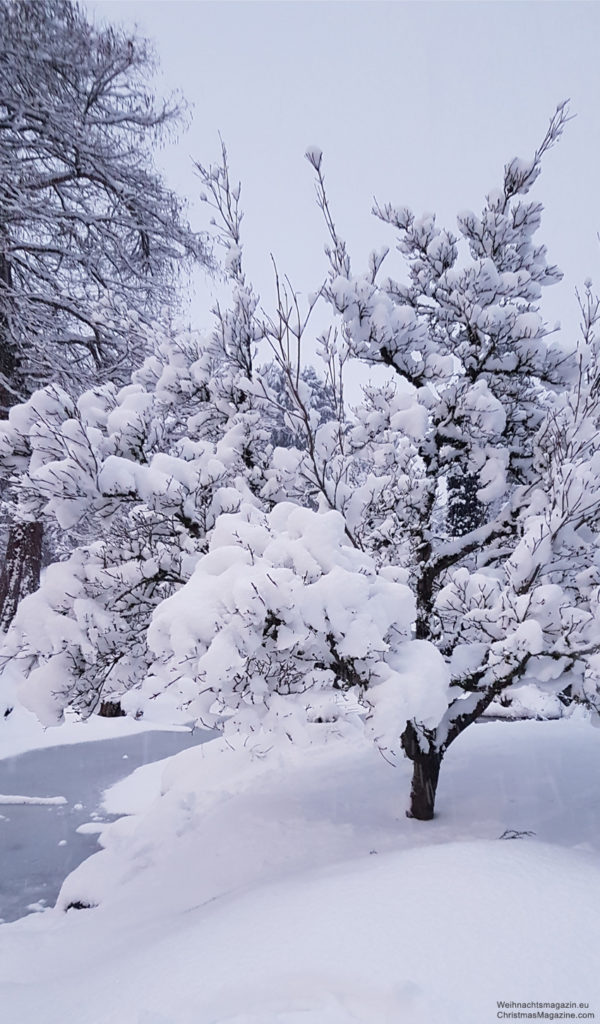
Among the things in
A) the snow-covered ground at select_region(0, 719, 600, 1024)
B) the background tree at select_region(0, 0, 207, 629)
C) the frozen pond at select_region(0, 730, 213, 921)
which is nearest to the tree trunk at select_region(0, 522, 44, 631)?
the background tree at select_region(0, 0, 207, 629)

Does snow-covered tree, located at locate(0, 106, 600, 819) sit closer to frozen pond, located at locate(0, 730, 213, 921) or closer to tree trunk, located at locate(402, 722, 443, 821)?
tree trunk, located at locate(402, 722, 443, 821)

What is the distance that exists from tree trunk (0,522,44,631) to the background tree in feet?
0.05

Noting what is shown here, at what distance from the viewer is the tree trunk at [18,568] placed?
918 cm

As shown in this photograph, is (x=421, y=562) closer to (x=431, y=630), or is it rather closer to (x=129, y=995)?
(x=431, y=630)

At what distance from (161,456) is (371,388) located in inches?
86.4

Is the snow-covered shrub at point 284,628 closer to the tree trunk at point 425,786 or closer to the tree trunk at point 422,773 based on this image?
the tree trunk at point 422,773

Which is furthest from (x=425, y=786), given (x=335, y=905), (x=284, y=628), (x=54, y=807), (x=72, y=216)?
(x=72, y=216)

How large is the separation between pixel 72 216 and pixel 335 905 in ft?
28.7

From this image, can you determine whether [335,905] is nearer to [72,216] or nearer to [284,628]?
[284,628]

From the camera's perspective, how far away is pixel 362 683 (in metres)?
3.33

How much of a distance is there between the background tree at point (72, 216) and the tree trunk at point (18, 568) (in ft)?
0.05

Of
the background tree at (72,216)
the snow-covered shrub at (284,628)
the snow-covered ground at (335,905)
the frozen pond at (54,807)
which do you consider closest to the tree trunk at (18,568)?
the background tree at (72,216)

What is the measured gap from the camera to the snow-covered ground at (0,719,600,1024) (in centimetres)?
210

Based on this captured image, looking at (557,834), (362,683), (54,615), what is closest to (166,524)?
(54,615)
